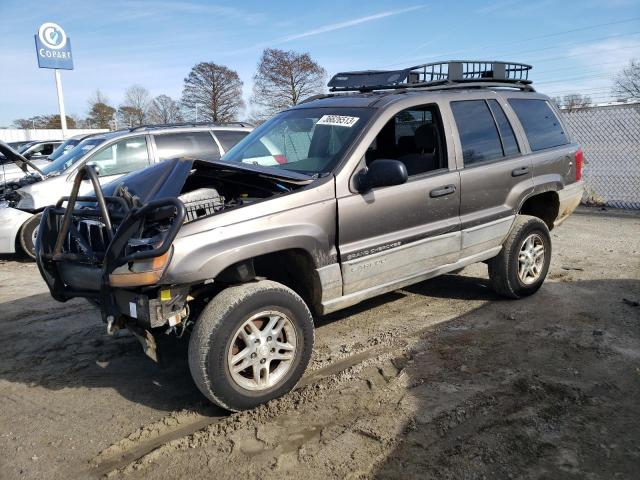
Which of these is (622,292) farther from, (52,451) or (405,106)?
(52,451)

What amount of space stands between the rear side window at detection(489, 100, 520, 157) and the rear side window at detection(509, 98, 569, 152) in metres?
0.24

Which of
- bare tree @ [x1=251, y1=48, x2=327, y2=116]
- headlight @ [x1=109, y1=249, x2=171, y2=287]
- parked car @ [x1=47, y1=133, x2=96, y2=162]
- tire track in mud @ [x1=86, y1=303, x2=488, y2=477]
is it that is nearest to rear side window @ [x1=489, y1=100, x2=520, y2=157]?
tire track in mud @ [x1=86, y1=303, x2=488, y2=477]

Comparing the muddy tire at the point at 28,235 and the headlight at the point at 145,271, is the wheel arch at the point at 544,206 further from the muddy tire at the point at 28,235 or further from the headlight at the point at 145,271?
the muddy tire at the point at 28,235

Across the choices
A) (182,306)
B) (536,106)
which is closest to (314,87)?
(536,106)

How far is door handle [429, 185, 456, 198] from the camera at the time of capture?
13.3 feet

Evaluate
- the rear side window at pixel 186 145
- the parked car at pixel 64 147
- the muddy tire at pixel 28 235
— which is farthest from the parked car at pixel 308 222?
the parked car at pixel 64 147

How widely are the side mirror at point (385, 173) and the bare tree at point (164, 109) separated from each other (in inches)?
1686

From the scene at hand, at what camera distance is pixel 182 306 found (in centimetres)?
299

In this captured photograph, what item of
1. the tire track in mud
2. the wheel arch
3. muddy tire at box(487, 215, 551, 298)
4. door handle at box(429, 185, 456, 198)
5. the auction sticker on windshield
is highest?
the auction sticker on windshield

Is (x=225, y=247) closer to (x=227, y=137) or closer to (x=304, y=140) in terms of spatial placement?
(x=304, y=140)

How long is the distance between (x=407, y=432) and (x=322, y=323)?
1.89 meters

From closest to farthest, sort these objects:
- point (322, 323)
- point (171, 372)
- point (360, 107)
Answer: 1. point (171, 372)
2. point (360, 107)
3. point (322, 323)

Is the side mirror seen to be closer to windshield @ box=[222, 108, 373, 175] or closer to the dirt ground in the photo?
windshield @ box=[222, 108, 373, 175]

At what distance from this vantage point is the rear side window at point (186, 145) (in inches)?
313
